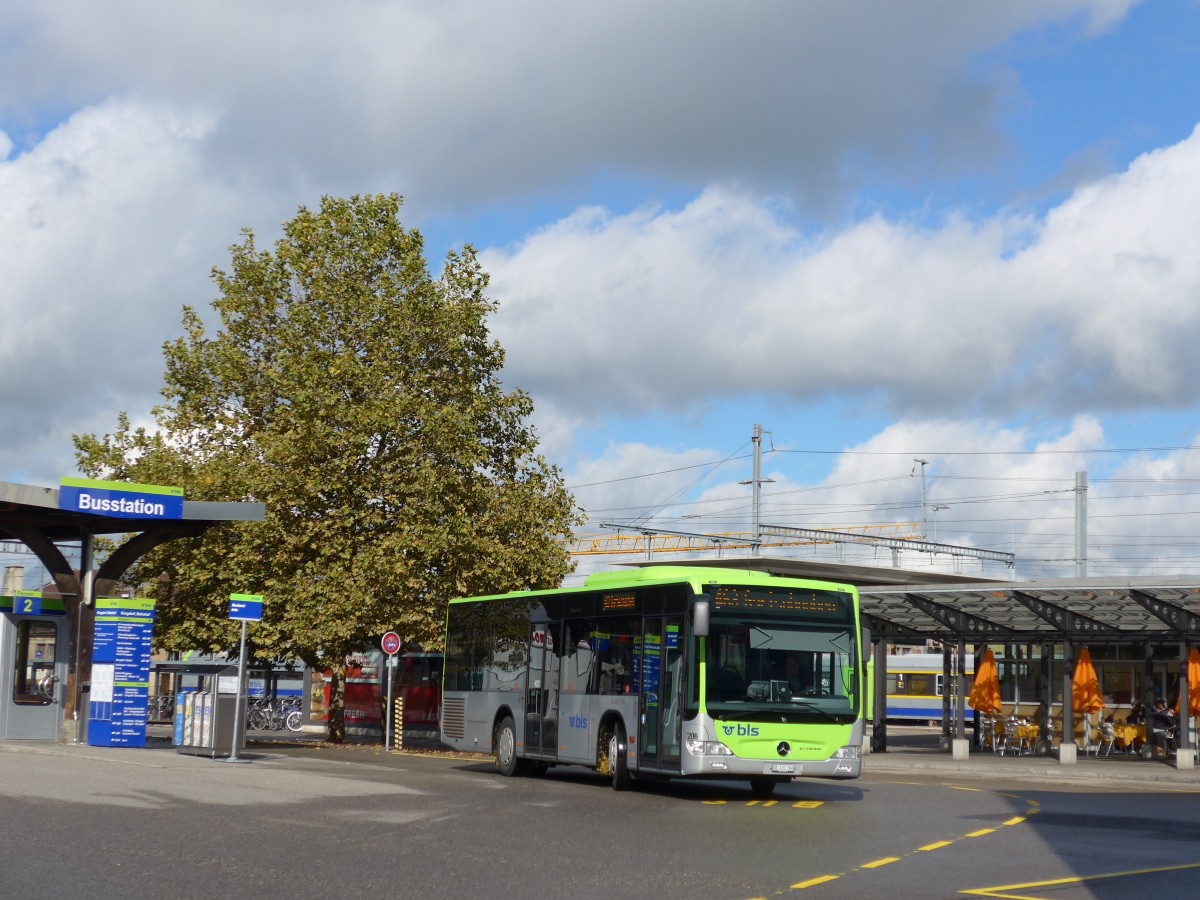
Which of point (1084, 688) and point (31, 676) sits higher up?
point (1084, 688)

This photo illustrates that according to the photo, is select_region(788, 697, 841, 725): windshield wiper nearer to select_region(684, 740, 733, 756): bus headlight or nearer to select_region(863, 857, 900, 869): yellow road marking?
select_region(684, 740, 733, 756): bus headlight

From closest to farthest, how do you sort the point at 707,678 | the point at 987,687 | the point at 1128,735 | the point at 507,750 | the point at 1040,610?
the point at 707,678, the point at 507,750, the point at 1040,610, the point at 987,687, the point at 1128,735

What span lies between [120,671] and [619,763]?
10626 millimetres

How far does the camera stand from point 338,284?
35250 mm

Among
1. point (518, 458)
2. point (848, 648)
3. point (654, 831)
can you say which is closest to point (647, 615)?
point (848, 648)

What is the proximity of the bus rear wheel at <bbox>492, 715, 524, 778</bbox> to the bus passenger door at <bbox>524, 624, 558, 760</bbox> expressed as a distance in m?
0.55

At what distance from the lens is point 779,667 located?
1972cm

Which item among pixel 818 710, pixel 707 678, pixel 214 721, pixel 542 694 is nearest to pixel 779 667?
pixel 818 710

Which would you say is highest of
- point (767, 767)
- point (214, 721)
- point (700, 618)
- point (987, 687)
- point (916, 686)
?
point (700, 618)

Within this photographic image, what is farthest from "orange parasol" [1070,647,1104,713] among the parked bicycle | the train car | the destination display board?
the parked bicycle

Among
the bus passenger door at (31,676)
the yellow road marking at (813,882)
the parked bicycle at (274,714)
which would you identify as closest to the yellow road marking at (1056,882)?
the yellow road marking at (813,882)

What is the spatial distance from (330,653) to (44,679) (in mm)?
7538

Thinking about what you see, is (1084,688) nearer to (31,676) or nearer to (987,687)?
(987,687)

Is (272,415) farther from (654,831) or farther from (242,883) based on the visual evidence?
(242,883)
